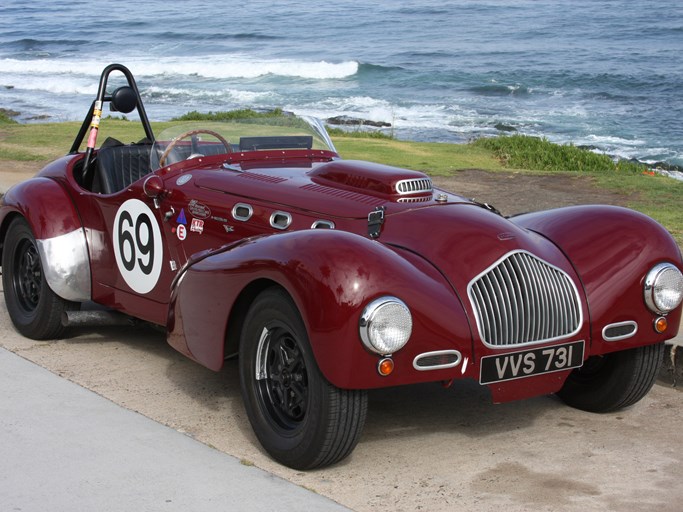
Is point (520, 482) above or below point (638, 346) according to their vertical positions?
below

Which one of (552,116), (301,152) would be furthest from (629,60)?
(301,152)

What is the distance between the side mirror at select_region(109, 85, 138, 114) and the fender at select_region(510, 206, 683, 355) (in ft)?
10.7

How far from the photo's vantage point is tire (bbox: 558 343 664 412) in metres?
5.46

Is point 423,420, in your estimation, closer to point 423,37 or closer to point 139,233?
point 139,233

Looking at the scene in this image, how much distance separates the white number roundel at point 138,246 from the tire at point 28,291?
0.61 metres

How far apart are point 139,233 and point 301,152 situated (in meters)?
1.17

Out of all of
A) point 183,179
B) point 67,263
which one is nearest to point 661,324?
point 183,179

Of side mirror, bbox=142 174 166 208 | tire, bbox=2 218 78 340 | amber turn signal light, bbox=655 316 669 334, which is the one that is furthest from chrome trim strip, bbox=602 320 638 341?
tire, bbox=2 218 78 340

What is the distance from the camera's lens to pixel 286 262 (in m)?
4.68

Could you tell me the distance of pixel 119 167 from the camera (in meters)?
7.21

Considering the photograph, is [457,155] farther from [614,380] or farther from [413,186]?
[614,380]

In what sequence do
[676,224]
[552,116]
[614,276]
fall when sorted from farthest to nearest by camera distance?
[552,116] < [676,224] < [614,276]

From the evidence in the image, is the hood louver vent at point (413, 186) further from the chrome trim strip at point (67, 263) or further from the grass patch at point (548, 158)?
the grass patch at point (548, 158)

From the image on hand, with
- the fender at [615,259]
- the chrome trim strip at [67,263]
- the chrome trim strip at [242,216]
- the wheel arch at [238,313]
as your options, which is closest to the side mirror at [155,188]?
the chrome trim strip at [242,216]
